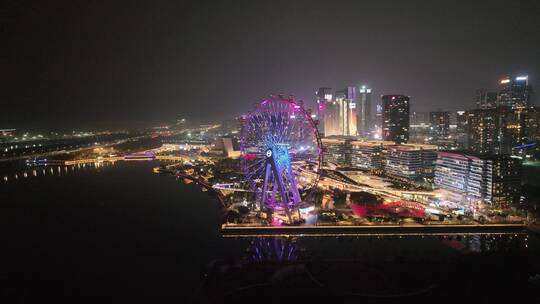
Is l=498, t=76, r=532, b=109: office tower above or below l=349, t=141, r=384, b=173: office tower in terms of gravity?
above

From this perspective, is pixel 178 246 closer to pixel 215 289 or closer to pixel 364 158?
pixel 215 289

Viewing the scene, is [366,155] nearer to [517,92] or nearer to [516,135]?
[516,135]

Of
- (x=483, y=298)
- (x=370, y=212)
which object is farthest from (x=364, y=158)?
(x=483, y=298)

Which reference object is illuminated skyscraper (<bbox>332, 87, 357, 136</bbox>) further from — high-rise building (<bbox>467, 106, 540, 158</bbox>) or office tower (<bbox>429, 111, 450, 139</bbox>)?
high-rise building (<bbox>467, 106, 540, 158</bbox>)

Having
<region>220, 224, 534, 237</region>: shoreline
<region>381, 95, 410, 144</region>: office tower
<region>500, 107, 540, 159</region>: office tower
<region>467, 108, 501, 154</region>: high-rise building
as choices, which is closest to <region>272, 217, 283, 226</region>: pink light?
<region>220, 224, 534, 237</region>: shoreline

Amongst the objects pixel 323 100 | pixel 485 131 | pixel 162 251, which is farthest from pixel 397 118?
pixel 162 251
